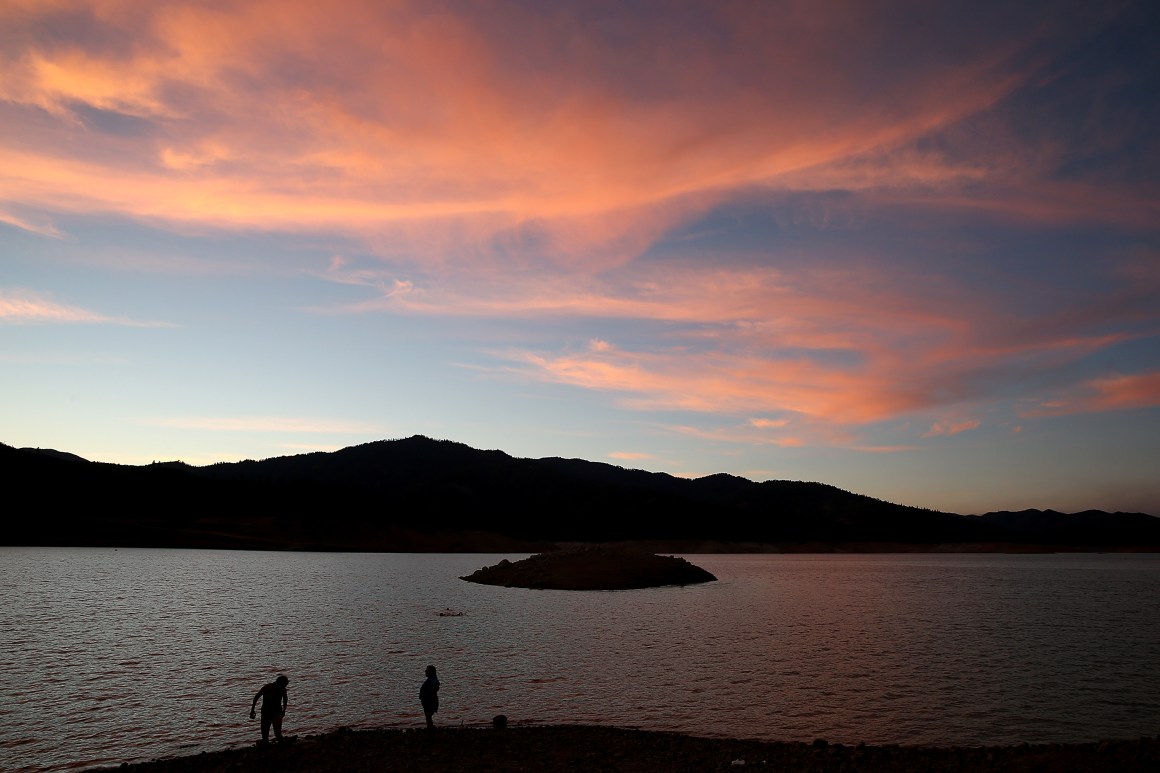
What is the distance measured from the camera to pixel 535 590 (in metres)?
96.1

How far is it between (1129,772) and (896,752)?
575cm

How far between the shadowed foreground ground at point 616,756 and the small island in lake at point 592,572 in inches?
2903

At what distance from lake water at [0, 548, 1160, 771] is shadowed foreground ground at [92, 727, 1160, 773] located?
2762 millimetres

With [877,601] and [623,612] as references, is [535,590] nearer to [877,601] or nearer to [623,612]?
[623,612]

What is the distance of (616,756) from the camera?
21.9 metres

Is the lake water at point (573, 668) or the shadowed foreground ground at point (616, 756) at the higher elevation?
the shadowed foreground ground at point (616, 756)

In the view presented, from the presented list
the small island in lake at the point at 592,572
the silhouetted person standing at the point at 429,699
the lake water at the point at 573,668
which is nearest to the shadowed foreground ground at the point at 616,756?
the silhouetted person standing at the point at 429,699

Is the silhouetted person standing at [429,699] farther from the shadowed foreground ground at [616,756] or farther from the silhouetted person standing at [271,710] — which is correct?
the silhouetted person standing at [271,710]

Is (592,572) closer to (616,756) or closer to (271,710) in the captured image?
(271,710)

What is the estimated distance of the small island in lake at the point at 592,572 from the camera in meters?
98.5

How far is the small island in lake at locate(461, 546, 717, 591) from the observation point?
98.5 meters

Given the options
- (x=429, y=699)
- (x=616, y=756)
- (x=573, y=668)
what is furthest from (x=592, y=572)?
(x=616, y=756)

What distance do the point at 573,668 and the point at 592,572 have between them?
207ft

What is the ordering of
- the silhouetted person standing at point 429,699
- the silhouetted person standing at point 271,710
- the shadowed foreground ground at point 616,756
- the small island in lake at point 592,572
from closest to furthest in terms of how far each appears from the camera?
the shadowed foreground ground at point 616,756 < the silhouetted person standing at point 271,710 < the silhouetted person standing at point 429,699 < the small island in lake at point 592,572
